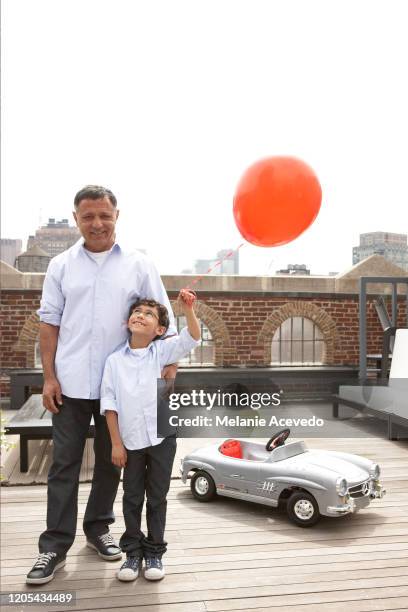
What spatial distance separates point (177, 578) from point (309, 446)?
0.86 metres

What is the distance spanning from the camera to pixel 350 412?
8.63 feet

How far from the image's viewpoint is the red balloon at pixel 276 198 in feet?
5.77

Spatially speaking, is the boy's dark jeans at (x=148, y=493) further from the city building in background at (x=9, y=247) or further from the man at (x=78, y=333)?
the city building in background at (x=9, y=247)

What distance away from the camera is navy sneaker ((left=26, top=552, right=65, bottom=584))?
1822 millimetres

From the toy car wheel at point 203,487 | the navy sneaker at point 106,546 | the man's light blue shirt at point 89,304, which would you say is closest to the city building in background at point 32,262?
the toy car wheel at point 203,487

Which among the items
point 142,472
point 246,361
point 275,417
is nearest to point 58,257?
point 142,472

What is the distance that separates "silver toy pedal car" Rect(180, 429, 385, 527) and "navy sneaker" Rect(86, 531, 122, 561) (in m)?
0.63

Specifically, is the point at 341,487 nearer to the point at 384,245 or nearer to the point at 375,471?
the point at 375,471

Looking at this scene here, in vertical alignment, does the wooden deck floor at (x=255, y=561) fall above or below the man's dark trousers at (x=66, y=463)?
below

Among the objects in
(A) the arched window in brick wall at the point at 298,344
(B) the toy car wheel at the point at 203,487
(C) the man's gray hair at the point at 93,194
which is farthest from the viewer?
(A) the arched window in brick wall at the point at 298,344

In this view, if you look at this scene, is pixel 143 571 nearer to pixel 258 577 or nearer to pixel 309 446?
pixel 258 577

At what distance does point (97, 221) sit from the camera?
1803 mm

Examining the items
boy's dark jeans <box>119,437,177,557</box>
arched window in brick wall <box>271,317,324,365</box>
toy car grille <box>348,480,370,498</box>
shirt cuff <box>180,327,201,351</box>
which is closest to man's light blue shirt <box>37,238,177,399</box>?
shirt cuff <box>180,327,201,351</box>

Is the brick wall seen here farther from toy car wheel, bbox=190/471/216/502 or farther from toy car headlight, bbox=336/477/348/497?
toy car headlight, bbox=336/477/348/497
